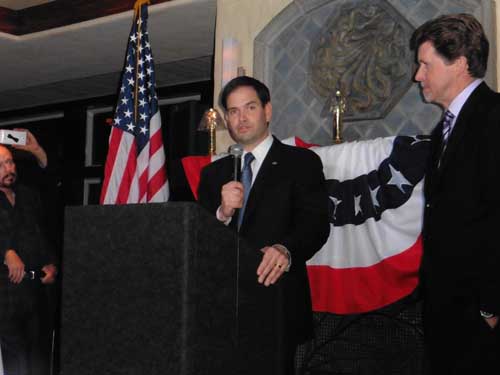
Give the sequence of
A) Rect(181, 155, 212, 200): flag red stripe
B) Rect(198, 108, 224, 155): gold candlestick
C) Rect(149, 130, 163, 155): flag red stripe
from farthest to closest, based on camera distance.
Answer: Rect(149, 130, 163, 155): flag red stripe → Rect(198, 108, 224, 155): gold candlestick → Rect(181, 155, 212, 200): flag red stripe

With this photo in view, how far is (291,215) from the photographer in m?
2.35

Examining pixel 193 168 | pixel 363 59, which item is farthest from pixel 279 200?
pixel 363 59

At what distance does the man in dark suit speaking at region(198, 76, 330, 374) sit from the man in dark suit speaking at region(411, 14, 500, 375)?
41cm

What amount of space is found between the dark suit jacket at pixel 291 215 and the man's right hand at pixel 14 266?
2.67 meters

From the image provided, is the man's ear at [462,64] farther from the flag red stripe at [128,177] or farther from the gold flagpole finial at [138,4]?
the gold flagpole finial at [138,4]

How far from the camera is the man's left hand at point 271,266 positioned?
5.90 feet

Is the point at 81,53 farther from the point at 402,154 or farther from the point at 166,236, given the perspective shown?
the point at 166,236

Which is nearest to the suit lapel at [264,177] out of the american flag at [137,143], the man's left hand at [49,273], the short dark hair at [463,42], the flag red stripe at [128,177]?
the short dark hair at [463,42]

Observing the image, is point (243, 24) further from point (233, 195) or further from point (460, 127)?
point (233, 195)

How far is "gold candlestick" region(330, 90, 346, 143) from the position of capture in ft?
12.2

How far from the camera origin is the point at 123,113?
15.6ft

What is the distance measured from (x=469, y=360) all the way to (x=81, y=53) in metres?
5.33

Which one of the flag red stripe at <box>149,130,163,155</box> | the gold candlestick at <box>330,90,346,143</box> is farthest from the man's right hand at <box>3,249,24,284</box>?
the gold candlestick at <box>330,90,346,143</box>

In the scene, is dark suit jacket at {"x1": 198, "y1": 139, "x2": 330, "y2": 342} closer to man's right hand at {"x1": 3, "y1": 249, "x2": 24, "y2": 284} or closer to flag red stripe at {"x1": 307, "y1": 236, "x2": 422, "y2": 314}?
flag red stripe at {"x1": 307, "y1": 236, "x2": 422, "y2": 314}
